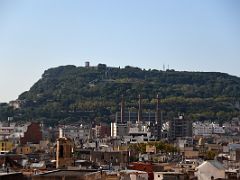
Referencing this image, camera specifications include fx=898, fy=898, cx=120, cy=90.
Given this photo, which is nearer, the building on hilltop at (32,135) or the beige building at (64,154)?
the beige building at (64,154)

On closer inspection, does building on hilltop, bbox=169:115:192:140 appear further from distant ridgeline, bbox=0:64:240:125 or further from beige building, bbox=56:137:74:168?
beige building, bbox=56:137:74:168

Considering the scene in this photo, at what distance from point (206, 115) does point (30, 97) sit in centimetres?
2802

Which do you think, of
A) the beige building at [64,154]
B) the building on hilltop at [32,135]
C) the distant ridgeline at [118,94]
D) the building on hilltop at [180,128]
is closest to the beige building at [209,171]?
the beige building at [64,154]

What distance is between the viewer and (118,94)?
14388 cm

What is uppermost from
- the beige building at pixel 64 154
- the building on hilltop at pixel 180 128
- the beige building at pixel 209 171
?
the building on hilltop at pixel 180 128

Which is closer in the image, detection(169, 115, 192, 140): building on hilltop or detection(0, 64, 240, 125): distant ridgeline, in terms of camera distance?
detection(169, 115, 192, 140): building on hilltop

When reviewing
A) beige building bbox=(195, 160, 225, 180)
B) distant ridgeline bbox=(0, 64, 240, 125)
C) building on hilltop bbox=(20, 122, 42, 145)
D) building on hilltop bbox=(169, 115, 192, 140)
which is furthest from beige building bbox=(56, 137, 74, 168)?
distant ridgeline bbox=(0, 64, 240, 125)

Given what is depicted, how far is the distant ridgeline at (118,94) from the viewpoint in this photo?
12950cm

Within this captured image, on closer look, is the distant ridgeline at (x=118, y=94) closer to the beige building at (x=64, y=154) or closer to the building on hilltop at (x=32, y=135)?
the building on hilltop at (x=32, y=135)

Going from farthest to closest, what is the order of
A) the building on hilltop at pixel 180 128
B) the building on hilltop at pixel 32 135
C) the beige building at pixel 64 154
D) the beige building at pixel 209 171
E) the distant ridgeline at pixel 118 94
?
the distant ridgeline at pixel 118 94, the building on hilltop at pixel 180 128, the building on hilltop at pixel 32 135, the beige building at pixel 64 154, the beige building at pixel 209 171

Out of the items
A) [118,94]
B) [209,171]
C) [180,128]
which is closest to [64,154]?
[209,171]

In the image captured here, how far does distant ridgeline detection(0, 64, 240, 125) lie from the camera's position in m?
130

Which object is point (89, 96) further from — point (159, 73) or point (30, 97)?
point (159, 73)

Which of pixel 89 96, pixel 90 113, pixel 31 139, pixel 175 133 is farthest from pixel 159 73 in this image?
pixel 31 139
